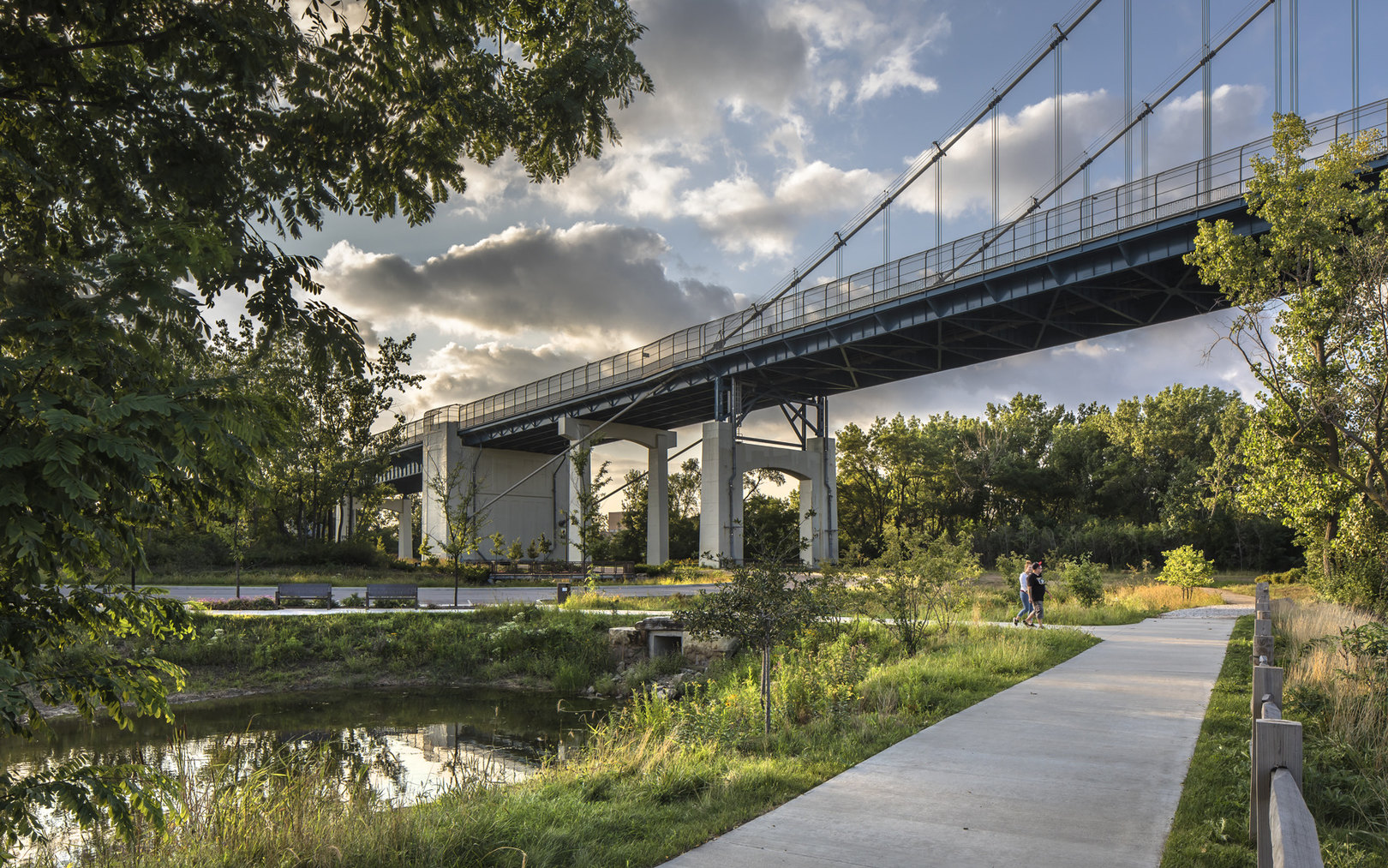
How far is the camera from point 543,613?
22.3m

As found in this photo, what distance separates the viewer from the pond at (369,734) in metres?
11.0

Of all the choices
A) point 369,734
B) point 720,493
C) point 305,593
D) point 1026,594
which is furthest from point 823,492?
point 369,734

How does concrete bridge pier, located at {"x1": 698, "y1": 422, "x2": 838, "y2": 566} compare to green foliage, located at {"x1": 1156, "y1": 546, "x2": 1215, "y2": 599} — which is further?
concrete bridge pier, located at {"x1": 698, "y1": 422, "x2": 838, "y2": 566}

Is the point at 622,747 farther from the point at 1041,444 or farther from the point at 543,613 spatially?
the point at 1041,444

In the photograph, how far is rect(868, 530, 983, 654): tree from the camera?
48.4 feet

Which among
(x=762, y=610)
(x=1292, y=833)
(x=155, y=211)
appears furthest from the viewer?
(x=762, y=610)

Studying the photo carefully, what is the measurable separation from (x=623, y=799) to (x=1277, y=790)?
175 inches

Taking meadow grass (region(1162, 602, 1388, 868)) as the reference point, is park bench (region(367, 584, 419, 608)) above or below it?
below

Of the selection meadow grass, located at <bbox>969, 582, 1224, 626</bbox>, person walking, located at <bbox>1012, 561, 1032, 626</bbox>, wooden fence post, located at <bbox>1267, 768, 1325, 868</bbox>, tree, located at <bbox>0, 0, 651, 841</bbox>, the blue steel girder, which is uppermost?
the blue steel girder

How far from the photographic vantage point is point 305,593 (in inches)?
993

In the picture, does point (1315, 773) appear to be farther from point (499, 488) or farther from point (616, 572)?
point (499, 488)

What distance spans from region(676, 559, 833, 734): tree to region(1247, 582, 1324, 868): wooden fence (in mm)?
4434

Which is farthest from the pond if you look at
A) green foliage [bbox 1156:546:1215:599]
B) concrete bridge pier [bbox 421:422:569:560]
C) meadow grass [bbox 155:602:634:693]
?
concrete bridge pier [bbox 421:422:569:560]

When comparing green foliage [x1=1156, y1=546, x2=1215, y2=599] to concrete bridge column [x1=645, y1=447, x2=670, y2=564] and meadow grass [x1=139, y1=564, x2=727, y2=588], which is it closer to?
meadow grass [x1=139, y1=564, x2=727, y2=588]
